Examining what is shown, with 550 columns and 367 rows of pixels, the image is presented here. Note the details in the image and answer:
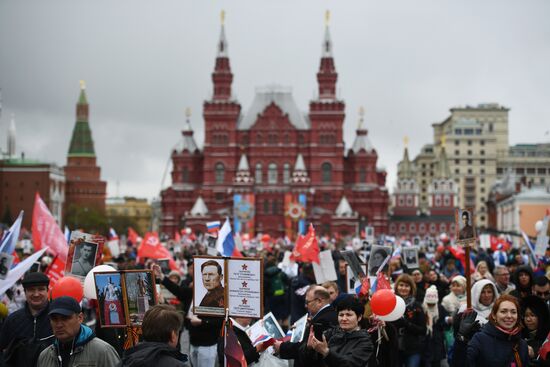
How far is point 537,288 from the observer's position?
10211 mm

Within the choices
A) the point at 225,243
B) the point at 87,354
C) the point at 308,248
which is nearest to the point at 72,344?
the point at 87,354

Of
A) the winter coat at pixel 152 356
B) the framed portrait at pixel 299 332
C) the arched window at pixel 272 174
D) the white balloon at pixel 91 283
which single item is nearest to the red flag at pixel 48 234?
the white balloon at pixel 91 283

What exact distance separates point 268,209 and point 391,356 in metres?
76.8

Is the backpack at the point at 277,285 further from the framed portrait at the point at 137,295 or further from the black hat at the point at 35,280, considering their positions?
the black hat at the point at 35,280

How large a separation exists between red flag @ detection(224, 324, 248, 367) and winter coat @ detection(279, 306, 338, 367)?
0.33m

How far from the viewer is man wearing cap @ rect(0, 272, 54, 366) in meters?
7.20

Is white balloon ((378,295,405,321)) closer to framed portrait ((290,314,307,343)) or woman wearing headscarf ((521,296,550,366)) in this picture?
Result: framed portrait ((290,314,307,343))

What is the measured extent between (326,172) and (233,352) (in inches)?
3111

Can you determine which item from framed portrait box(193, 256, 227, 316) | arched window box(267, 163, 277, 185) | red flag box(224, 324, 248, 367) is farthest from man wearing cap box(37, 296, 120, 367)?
arched window box(267, 163, 277, 185)

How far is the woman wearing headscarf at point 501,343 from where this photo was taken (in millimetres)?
7031

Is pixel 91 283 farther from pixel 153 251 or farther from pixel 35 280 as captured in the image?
pixel 153 251

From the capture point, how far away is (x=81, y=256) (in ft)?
32.9

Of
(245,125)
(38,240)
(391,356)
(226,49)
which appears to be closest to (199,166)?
(245,125)

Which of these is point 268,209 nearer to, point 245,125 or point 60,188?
point 245,125
